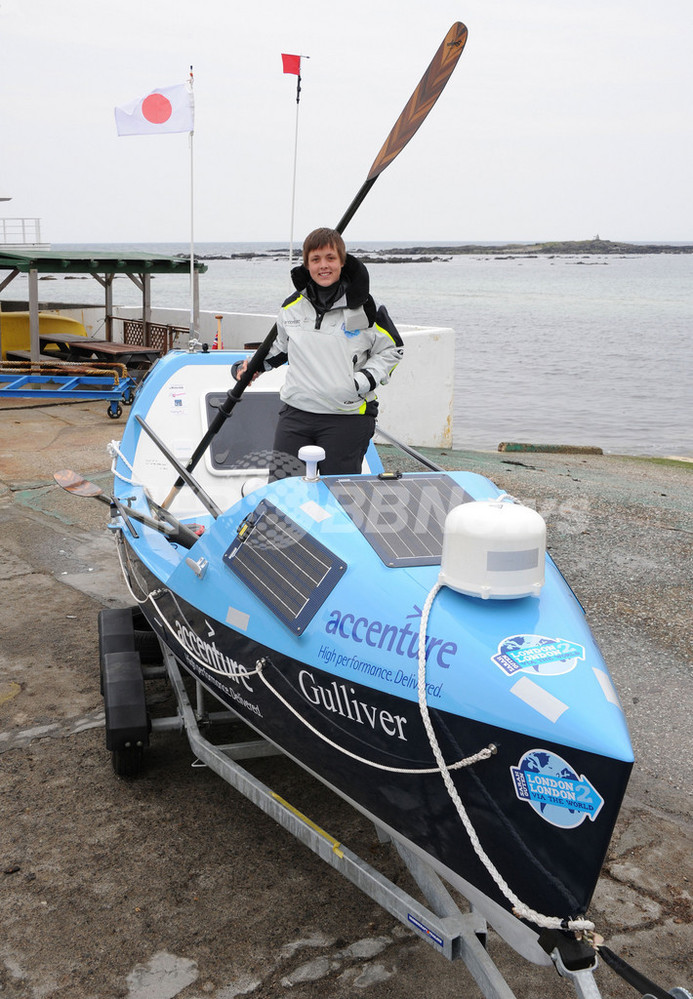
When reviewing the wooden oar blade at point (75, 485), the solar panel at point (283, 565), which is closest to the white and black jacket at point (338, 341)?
the solar panel at point (283, 565)

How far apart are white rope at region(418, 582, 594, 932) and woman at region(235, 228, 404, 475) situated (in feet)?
5.43

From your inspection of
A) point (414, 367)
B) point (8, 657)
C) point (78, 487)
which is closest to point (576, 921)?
point (78, 487)

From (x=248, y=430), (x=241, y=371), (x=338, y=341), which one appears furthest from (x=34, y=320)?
(x=338, y=341)

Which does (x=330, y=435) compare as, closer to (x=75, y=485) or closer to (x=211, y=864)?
(x=75, y=485)

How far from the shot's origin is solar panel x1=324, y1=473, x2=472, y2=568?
9.66ft

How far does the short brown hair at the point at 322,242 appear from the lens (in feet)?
12.6

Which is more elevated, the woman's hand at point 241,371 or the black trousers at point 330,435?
the woman's hand at point 241,371

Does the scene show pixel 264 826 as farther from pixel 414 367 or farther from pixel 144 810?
pixel 414 367

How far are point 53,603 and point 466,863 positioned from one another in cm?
417

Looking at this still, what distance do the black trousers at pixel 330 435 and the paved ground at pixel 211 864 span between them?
139cm

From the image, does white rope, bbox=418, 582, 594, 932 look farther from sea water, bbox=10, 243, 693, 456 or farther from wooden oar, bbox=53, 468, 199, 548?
sea water, bbox=10, 243, 693, 456

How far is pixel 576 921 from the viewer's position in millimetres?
2322

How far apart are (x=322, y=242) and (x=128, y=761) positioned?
7.69 feet

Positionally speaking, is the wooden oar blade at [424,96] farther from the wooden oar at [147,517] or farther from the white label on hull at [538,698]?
the white label on hull at [538,698]
